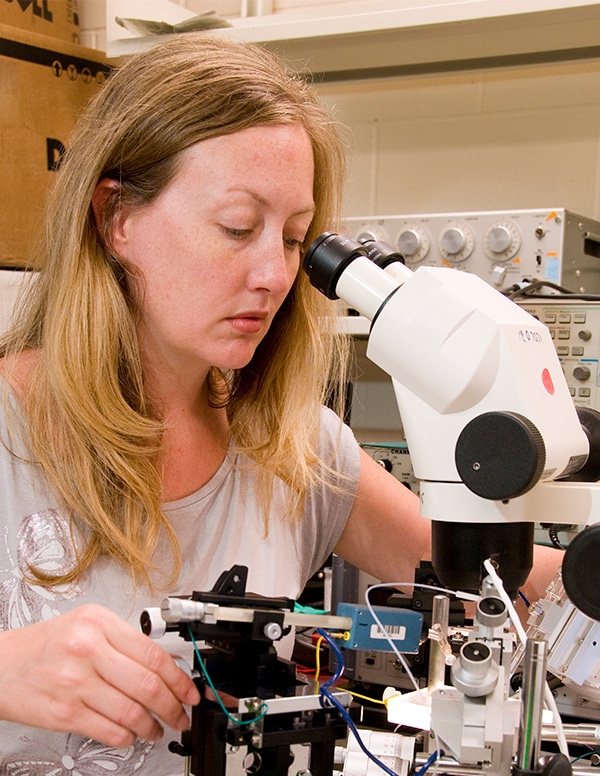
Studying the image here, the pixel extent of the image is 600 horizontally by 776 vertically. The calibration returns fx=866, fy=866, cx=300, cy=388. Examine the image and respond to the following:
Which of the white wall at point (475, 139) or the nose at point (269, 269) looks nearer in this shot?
the nose at point (269, 269)

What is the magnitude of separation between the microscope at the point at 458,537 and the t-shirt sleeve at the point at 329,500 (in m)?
0.56

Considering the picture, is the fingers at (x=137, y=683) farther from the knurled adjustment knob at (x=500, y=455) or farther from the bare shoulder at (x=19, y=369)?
the bare shoulder at (x=19, y=369)

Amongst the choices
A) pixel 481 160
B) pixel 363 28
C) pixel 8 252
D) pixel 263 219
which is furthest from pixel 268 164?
pixel 481 160

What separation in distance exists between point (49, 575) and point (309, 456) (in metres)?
0.42

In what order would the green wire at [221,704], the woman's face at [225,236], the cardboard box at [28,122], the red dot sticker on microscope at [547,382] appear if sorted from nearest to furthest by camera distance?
the green wire at [221,704] → the red dot sticker on microscope at [547,382] → the woman's face at [225,236] → the cardboard box at [28,122]

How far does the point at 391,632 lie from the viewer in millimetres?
812

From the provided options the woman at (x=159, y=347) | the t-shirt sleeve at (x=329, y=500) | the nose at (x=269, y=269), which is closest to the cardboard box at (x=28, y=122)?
the woman at (x=159, y=347)

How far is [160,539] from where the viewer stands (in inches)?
46.8

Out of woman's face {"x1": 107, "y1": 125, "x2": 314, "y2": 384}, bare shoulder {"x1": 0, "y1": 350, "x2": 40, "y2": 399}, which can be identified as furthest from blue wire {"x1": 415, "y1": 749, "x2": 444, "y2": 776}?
bare shoulder {"x1": 0, "y1": 350, "x2": 40, "y2": 399}

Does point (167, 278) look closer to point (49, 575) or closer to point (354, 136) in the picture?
point (49, 575)

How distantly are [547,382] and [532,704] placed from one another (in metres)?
0.28

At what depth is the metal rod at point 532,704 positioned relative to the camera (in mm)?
661

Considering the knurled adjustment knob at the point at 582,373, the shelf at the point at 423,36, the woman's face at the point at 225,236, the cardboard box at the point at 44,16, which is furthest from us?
the cardboard box at the point at 44,16

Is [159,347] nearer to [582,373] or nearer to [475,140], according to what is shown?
[582,373]
